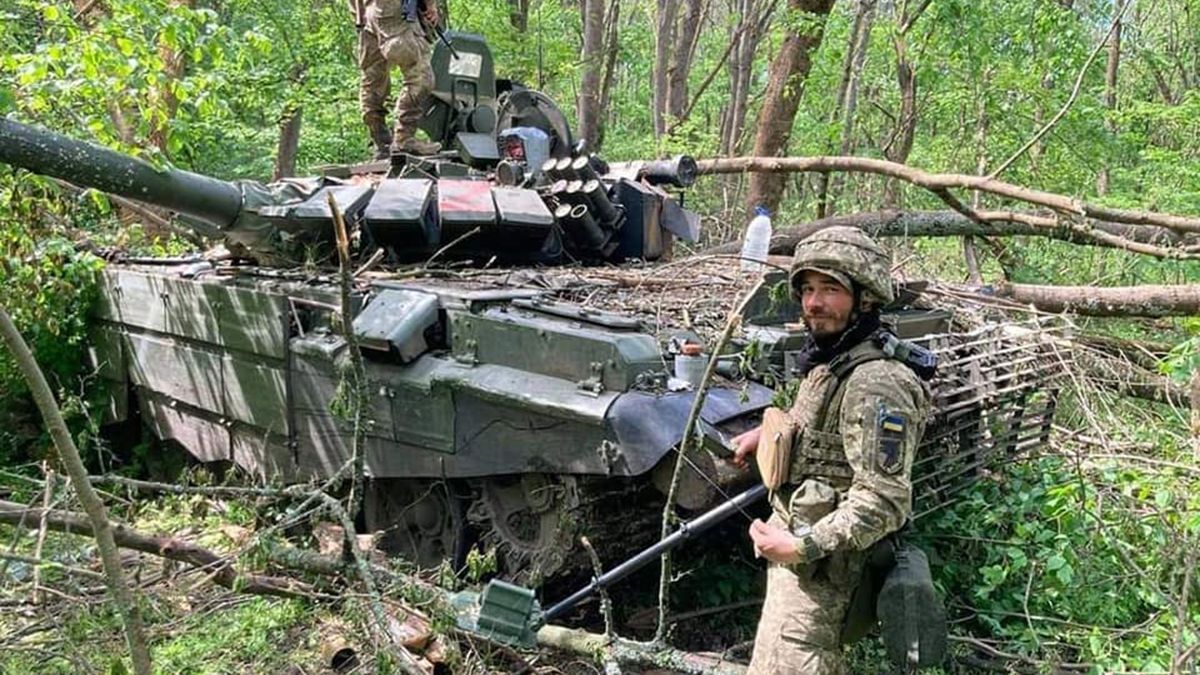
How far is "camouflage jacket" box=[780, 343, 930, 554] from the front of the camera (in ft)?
9.73

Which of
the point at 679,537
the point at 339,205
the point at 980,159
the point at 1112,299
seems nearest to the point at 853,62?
the point at 980,159

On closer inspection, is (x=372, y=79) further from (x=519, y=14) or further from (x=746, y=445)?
(x=519, y=14)

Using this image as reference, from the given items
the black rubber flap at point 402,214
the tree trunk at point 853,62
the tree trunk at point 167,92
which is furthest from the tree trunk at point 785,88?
the tree trunk at point 167,92

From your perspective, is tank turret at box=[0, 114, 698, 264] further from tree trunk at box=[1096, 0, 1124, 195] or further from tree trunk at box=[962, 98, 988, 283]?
tree trunk at box=[1096, 0, 1124, 195]

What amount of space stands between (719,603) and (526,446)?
1403 millimetres

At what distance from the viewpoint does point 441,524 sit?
5.40m

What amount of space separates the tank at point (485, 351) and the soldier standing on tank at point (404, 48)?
53 cm

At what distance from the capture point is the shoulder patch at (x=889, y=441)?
9.78 ft

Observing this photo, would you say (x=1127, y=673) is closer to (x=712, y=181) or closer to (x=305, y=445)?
(x=305, y=445)

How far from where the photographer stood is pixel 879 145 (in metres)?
18.3

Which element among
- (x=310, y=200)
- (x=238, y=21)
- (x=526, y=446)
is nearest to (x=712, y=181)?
(x=238, y=21)

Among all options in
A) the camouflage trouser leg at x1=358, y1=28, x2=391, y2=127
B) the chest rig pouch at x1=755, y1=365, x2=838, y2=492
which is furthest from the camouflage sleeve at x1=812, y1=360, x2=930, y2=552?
the camouflage trouser leg at x1=358, y1=28, x2=391, y2=127

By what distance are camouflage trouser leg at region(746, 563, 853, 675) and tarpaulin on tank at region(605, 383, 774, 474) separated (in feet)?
2.90

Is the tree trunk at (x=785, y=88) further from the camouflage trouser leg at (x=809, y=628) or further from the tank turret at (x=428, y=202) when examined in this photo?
the camouflage trouser leg at (x=809, y=628)
